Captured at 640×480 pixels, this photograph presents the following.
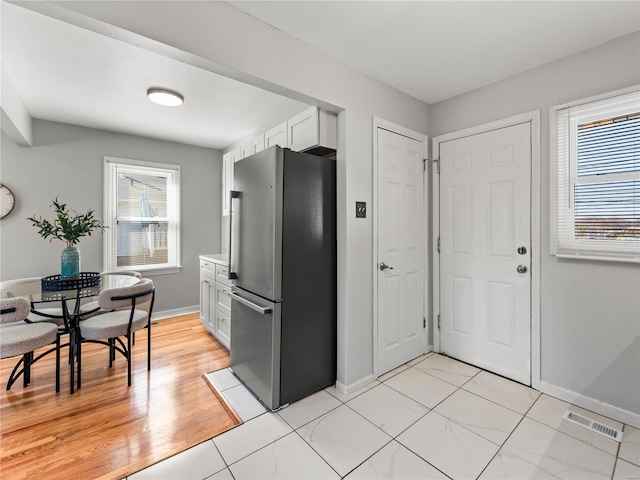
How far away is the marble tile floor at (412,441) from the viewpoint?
5.10 feet

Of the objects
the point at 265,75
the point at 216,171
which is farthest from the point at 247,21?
the point at 216,171

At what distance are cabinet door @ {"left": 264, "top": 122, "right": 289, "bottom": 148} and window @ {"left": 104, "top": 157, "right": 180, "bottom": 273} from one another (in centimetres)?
193

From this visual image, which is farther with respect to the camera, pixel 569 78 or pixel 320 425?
pixel 569 78

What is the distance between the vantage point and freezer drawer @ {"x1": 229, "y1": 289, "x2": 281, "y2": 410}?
2.08m

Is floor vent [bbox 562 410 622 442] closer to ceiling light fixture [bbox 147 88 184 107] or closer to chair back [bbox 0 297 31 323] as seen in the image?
chair back [bbox 0 297 31 323]

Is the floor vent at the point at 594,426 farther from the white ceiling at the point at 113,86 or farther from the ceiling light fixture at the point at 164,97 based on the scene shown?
the ceiling light fixture at the point at 164,97

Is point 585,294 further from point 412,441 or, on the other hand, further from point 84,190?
point 84,190

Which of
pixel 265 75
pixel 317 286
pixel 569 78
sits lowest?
pixel 317 286

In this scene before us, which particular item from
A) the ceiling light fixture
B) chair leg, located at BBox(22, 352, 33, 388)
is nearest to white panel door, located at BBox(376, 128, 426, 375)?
the ceiling light fixture

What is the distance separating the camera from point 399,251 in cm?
270

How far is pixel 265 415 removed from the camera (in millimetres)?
2023

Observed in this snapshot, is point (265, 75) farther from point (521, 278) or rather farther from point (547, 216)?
point (521, 278)

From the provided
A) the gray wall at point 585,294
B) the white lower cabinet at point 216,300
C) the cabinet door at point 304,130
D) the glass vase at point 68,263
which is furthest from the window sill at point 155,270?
the gray wall at point 585,294

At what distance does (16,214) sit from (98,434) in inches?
112
